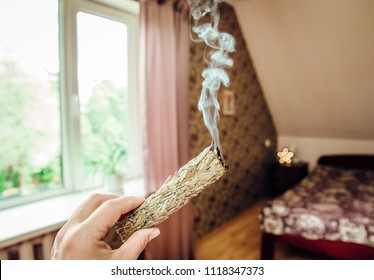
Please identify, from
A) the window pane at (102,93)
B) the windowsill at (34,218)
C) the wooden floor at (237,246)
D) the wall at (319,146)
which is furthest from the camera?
the wall at (319,146)

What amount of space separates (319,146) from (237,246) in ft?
6.97

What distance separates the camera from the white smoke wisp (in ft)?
7.39

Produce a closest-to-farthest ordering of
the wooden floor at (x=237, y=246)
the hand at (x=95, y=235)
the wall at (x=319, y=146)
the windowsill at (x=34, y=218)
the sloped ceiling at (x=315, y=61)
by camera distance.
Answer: the hand at (x=95, y=235) < the windowsill at (x=34, y=218) < the wooden floor at (x=237, y=246) < the sloped ceiling at (x=315, y=61) < the wall at (x=319, y=146)

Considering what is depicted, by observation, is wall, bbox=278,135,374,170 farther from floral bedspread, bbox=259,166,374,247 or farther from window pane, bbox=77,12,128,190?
window pane, bbox=77,12,128,190

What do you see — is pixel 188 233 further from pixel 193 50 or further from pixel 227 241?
pixel 193 50

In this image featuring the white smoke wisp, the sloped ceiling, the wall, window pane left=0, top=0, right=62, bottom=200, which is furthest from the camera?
the wall

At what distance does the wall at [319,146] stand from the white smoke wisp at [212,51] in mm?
1647

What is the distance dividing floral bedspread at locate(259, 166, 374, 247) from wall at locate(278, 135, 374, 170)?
2.99ft

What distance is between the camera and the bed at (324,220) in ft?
6.44

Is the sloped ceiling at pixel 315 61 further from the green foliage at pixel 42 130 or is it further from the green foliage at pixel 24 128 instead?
the green foliage at pixel 24 128

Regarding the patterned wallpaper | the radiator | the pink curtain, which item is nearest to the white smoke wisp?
the patterned wallpaper

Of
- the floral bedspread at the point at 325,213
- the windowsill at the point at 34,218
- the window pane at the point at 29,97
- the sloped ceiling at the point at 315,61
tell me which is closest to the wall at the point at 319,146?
the sloped ceiling at the point at 315,61

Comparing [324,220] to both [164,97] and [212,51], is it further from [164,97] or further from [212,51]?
[212,51]

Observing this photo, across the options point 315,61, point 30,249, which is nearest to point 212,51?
point 315,61
